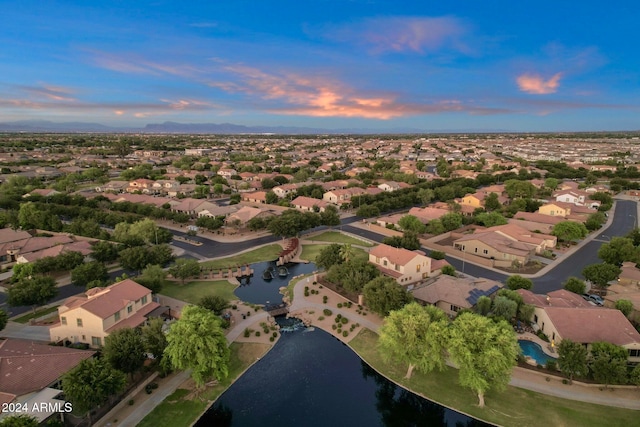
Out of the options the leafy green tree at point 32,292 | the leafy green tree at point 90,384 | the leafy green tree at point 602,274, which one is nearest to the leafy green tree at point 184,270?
the leafy green tree at point 32,292

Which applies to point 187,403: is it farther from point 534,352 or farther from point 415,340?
point 534,352

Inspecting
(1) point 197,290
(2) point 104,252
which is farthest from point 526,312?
(2) point 104,252

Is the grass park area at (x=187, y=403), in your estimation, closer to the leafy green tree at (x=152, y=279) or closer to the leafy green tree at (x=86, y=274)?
the leafy green tree at (x=152, y=279)

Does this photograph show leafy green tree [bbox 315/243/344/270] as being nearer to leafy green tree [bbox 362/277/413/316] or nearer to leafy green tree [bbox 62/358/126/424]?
leafy green tree [bbox 362/277/413/316]

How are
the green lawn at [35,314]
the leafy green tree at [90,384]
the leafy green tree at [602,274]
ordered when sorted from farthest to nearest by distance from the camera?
the leafy green tree at [602,274] < the green lawn at [35,314] < the leafy green tree at [90,384]

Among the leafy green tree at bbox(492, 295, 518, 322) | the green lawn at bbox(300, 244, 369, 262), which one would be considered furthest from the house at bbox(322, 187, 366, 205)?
the leafy green tree at bbox(492, 295, 518, 322)

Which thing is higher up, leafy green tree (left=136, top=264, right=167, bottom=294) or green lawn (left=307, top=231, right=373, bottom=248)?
leafy green tree (left=136, top=264, right=167, bottom=294)
